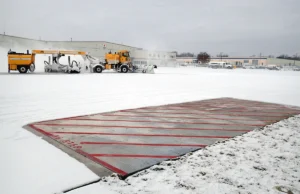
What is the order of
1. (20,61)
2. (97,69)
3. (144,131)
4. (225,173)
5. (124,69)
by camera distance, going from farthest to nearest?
(124,69) < (97,69) < (20,61) < (144,131) < (225,173)

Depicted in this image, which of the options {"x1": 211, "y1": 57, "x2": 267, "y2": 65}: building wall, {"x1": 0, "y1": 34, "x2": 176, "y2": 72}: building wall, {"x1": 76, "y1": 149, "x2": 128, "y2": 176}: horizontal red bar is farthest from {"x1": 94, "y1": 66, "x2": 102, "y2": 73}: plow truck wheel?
{"x1": 211, "y1": 57, "x2": 267, "y2": 65}: building wall

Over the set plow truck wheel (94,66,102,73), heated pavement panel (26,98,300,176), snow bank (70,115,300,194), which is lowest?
snow bank (70,115,300,194)

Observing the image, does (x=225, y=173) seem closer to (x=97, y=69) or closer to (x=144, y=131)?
(x=144, y=131)

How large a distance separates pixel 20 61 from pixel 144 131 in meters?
20.6

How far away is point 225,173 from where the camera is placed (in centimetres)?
344

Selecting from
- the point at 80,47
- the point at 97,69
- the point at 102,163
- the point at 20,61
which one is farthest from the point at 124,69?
the point at 80,47

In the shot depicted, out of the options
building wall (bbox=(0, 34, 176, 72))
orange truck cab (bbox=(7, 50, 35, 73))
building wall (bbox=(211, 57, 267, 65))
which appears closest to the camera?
orange truck cab (bbox=(7, 50, 35, 73))

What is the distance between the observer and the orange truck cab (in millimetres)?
20953

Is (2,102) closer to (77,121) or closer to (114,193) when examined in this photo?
(77,121)

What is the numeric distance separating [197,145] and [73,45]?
186 feet

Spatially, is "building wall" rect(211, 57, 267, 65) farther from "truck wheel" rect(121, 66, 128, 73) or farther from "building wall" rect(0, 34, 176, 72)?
"truck wheel" rect(121, 66, 128, 73)

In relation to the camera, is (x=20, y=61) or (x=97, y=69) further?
(x=97, y=69)

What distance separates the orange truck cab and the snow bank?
72.5 ft

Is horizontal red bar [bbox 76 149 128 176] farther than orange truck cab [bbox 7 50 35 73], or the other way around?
orange truck cab [bbox 7 50 35 73]
